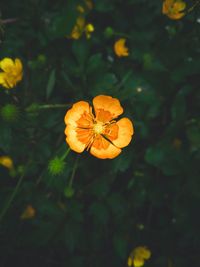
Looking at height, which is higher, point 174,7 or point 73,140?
point 174,7

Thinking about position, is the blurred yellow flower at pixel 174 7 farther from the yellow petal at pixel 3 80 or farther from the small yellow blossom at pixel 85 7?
the yellow petal at pixel 3 80

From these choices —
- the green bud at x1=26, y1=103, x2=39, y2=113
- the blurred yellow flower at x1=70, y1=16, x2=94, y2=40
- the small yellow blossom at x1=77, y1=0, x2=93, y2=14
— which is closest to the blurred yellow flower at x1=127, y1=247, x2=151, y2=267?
the green bud at x1=26, y1=103, x2=39, y2=113

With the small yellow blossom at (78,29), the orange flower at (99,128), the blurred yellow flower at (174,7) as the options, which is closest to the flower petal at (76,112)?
the orange flower at (99,128)

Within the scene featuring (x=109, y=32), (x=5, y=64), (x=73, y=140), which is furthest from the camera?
(x=109, y=32)

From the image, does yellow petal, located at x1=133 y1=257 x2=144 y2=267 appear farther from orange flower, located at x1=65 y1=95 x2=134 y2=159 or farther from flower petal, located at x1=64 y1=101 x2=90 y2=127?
flower petal, located at x1=64 y1=101 x2=90 y2=127

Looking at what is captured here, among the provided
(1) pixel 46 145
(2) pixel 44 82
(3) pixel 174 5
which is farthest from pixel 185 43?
(1) pixel 46 145

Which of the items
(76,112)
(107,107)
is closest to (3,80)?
(76,112)

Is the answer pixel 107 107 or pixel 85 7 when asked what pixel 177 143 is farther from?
pixel 85 7
